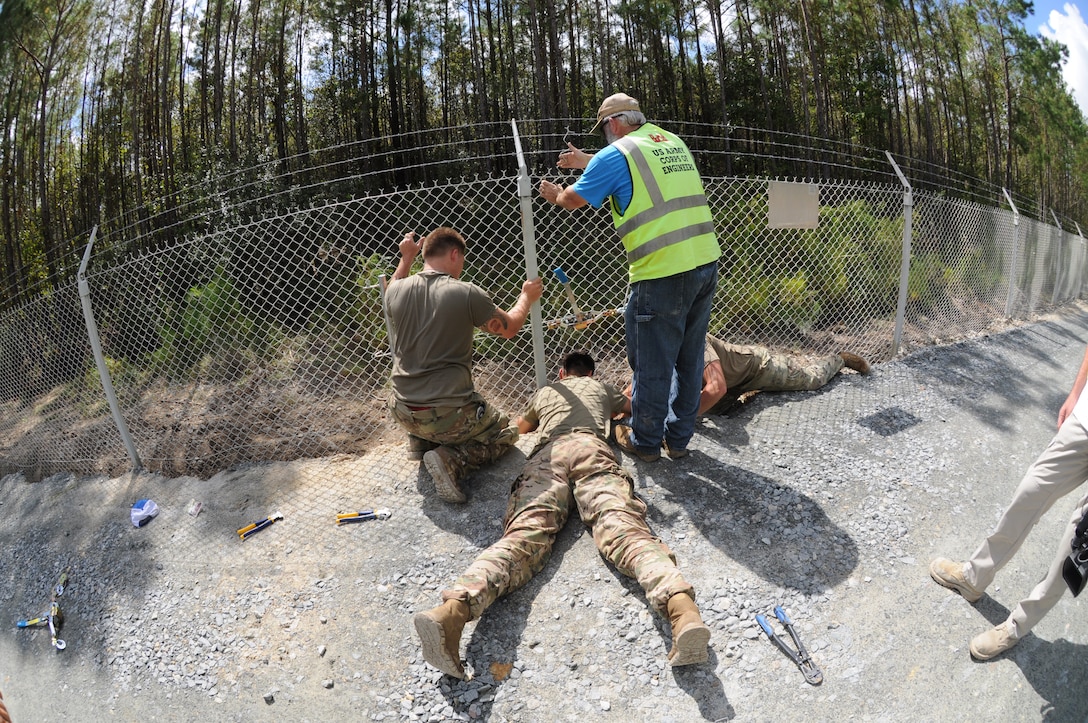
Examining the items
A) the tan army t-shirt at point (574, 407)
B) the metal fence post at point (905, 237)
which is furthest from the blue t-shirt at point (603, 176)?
the metal fence post at point (905, 237)

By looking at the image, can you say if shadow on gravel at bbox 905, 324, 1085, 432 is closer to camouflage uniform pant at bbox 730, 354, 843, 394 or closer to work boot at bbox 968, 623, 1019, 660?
camouflage uniform pant at bbox 730, 354, 843, 394

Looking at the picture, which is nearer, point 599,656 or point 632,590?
point 599,656

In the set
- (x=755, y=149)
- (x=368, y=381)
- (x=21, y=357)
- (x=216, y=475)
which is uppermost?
(x=755, y=149)

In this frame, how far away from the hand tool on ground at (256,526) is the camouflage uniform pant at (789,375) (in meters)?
2.93

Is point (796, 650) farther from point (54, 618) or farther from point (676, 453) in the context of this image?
point (54, 618)

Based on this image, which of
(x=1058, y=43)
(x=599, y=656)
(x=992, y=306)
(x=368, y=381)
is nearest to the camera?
(x=599, y=656)

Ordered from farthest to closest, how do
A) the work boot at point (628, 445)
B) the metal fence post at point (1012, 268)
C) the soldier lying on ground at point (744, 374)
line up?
1. the metal fence post at point (1012, 268)
2. the soldier lying on ground at point (744, 374)
3. the work boot at point (628, 445)

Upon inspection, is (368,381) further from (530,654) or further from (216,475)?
(530,654)

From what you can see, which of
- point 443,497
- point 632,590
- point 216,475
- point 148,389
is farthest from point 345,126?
point 632,590

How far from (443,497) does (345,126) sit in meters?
7.66

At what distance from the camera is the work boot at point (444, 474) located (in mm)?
3357

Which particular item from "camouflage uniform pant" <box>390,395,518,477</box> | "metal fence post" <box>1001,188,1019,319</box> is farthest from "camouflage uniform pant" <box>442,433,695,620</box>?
"metal fence post" <box>1001,188,1019,319</box>

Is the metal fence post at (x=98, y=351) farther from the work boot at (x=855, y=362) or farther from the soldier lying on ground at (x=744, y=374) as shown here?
the work boot at (x=855, y=362)

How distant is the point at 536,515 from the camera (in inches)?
114
